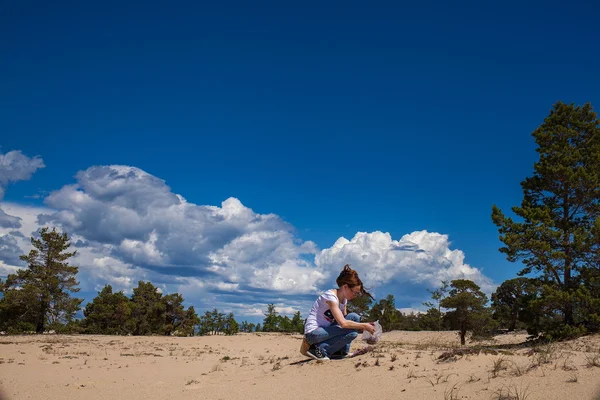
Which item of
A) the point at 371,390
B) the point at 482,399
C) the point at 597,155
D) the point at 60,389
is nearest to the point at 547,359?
the point at 482,399

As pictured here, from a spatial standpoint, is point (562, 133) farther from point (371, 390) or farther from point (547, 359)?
point (371, 390)

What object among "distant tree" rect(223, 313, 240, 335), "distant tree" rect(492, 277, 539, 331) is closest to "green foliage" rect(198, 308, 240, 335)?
"distant tree" rect(223, 313, 240, 335)

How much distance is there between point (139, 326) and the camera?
36.4 m

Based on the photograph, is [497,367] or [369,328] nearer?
[497,367]

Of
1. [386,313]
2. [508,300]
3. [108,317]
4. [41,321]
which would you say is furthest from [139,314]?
[508,300]

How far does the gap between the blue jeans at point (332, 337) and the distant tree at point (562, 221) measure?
1520 centimetres

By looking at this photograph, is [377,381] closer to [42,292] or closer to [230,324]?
[42,292]

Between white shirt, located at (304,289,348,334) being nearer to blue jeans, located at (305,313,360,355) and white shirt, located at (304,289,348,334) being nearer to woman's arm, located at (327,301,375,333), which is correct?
blue jeans, located at (305,313,360,355)

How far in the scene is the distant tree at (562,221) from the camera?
1955 cm

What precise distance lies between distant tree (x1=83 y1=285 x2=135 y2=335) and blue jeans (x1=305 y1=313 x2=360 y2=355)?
1259 inches

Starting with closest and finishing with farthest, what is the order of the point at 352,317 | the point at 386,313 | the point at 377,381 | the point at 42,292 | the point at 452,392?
the point at 452,392 < the point at 377,381 < the point at 352,317 < the point at 42,292 < the point at 386,313

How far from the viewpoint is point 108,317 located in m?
35.9

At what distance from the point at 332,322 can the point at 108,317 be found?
3386 cm

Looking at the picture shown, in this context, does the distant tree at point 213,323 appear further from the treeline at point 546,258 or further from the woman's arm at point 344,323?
the woman's arm at point 344,323
